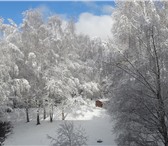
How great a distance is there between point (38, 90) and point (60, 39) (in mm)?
4976

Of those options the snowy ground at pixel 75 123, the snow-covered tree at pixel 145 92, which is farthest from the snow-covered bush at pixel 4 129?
the snow-covered tree at pixel 145 92

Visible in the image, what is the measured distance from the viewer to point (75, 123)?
76.3ft

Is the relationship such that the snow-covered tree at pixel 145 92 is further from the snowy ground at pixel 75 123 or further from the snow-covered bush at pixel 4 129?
the snow-covered bush at pixel 4 129

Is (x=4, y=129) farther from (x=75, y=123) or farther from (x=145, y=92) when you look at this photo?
(x=145, y=92)

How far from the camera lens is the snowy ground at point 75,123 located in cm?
2000

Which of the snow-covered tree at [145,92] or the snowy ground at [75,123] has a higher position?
the snow-covered tree at [145,92]

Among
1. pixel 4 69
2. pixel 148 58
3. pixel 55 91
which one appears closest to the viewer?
pixel 148 58

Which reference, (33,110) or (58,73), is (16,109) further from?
(58,73)

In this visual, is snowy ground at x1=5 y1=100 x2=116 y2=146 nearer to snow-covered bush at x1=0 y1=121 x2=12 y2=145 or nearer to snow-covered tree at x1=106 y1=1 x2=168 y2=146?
snow-covered bush at x1=0 y1=121 x2=12 y2=145

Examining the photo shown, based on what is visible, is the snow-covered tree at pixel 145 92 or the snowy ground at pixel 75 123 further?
the snowy ground at pixel 75 123

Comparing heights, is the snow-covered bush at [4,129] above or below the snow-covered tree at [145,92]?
below

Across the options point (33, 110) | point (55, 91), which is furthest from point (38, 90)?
point (33, 110)

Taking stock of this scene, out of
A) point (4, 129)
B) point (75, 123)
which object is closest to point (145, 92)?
point (75, 123)

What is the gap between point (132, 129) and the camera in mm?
13266
